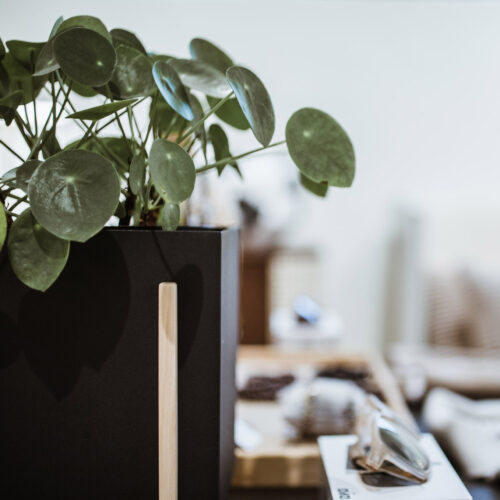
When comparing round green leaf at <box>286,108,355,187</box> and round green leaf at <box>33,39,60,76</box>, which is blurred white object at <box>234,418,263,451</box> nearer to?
round green leaf at <box>286,108,355,187</box>

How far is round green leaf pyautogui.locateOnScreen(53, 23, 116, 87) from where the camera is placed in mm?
466

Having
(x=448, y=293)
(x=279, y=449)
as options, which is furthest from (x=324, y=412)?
(x=448, y=293)

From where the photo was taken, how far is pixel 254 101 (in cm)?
50

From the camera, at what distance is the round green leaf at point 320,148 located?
0.52 m

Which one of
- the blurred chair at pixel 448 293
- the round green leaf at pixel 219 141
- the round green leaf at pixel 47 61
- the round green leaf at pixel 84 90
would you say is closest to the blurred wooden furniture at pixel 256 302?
the blurred chair at pixel 448 293

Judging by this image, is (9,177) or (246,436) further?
(246,436)

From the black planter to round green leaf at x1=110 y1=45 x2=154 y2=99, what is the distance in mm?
155

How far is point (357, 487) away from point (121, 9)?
1690 millimetres

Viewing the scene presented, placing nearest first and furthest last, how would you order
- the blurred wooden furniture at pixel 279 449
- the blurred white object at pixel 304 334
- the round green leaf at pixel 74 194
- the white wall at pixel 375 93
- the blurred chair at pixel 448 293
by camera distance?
the round green leaf at pixel 74 194 < the blurred wooden furniture at pixel 279 449 < the blurred chair at pixel 448 293 < the blurred white object at pixel 304 334 < the white wall at pixel 375 93

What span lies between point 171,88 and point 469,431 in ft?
2.81

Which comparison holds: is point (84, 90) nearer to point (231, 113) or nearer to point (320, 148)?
point (231, 113)

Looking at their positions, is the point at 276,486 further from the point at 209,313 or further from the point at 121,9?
the point at 121,9

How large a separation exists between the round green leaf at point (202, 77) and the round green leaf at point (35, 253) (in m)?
0.23

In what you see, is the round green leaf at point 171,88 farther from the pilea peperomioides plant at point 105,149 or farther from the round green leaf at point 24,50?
the round green leaf at point 24,50
